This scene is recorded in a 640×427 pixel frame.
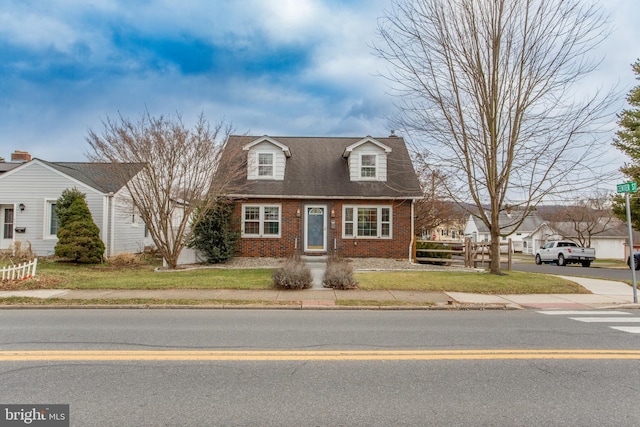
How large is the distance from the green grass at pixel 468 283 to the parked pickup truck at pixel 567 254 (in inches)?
735

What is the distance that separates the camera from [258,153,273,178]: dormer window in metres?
19.3

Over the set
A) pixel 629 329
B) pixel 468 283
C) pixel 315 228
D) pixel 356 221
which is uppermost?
pixel 356 221

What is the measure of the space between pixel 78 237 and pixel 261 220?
7482 millimetres

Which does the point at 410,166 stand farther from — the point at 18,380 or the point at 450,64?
the point at 18,380

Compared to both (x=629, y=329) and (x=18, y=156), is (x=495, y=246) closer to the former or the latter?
(x=629, y=329)

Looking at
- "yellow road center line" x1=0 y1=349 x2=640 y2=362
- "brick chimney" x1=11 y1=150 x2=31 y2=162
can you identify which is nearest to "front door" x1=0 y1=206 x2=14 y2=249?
"brick chimney" x1=11 y1=150 x2=31 y2=162

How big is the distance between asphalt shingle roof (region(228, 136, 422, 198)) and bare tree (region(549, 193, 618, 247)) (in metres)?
32.9

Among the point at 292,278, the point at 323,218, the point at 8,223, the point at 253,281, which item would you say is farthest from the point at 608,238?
the point at 8,223

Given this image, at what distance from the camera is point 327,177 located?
63.8 feet

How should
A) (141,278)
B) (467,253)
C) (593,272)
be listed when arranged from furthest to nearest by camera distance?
(593,272) → (467,253) → (141,278)

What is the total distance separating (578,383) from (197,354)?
15.6ft

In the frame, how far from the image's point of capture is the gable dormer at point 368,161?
19.2 meters

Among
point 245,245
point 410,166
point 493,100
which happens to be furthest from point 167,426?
point 410,166

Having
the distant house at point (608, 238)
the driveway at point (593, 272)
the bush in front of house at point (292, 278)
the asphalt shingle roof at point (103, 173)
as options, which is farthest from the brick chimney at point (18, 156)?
the distant house at point (608, 238)
